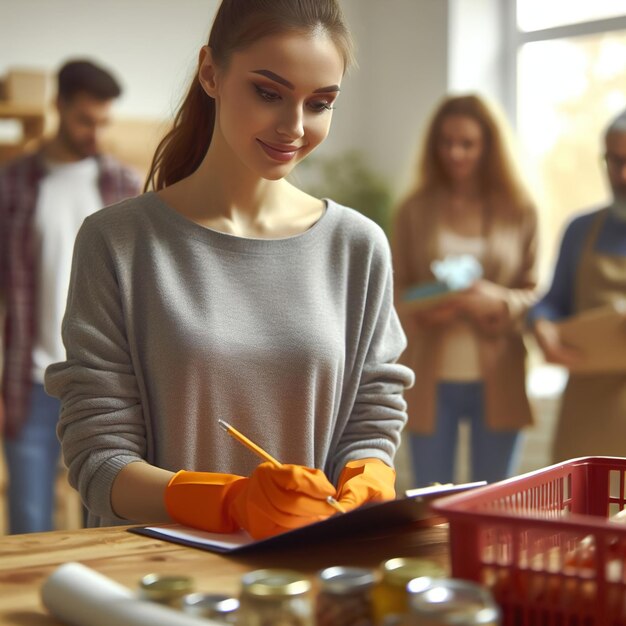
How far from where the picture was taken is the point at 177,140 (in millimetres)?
1518

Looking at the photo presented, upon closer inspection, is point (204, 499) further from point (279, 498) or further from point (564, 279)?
point (564, 279)

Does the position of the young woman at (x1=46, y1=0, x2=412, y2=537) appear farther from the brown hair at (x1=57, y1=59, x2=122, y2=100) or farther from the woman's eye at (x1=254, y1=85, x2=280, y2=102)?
the brown hair at (x1=57, y1=59, x2=122, y2=100)

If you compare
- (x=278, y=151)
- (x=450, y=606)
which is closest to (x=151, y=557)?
(x=450, y=606)

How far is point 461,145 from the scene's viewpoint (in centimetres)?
344

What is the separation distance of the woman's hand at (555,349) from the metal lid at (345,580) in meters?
2.44

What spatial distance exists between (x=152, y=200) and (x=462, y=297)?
6.83 feet

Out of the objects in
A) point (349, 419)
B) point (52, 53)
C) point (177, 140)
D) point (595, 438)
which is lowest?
point (595, 438)

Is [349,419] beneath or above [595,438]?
above

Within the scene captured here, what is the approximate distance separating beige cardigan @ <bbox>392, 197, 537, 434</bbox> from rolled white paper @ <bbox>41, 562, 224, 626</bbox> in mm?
2653

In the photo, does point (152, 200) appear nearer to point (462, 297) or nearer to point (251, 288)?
point (251, 288)

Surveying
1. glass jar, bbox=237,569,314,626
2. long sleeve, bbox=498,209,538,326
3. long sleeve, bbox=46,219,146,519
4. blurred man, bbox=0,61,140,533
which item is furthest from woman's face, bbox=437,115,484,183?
glass jar, bbox=237,569,314,626

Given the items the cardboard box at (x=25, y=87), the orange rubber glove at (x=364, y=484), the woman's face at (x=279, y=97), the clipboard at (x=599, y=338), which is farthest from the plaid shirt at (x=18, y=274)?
the orange rubber glove at (x=364, y=484)

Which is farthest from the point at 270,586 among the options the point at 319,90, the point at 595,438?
the point at 595,438

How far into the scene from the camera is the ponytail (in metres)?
A: 1.49
